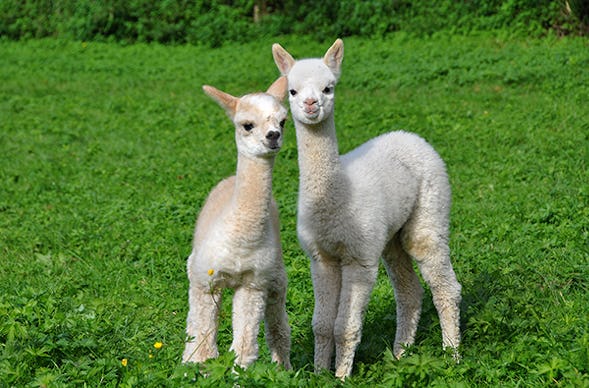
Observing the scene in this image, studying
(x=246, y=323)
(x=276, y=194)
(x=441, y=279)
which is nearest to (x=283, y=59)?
(x=246, y=323)

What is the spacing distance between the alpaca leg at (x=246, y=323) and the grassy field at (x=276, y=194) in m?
0.28

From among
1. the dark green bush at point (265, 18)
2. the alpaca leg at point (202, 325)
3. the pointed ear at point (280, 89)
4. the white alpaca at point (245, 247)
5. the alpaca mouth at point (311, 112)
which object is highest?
the pointed ear at point (280, 89)

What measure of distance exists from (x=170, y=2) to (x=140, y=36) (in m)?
0.90

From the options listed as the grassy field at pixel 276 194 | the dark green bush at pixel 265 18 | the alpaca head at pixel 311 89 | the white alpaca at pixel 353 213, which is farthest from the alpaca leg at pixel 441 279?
the dark green bush at pixel 265 18

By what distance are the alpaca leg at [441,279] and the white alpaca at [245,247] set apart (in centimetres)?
114

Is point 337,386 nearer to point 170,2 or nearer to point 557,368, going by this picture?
point 557,368

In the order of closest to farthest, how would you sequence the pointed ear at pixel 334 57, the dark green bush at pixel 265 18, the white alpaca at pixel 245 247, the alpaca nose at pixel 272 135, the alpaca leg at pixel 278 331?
the alpaca nose at pixel 272 135
the white alpaca at pixel 245 247
the alpaca leg at pixel 278 331
the pointed ear at pixel 334 57
the dark green bush at pixel 265 18

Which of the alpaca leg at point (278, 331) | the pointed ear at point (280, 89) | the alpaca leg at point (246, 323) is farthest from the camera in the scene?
the alpaca leg at point (278, 331)

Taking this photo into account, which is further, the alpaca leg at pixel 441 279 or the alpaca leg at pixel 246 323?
the alpaca leg at pixel 441 279

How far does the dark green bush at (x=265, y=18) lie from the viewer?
55.5 ft

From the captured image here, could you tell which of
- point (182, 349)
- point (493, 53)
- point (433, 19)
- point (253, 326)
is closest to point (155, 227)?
point (182, 349)

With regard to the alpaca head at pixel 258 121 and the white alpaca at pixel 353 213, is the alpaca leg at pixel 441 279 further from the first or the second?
the alpaca head at pixel 258 121

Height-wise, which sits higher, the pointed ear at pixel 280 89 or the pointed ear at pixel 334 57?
the pointed ear at pixel 334 57

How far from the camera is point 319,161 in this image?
559 centimetres
